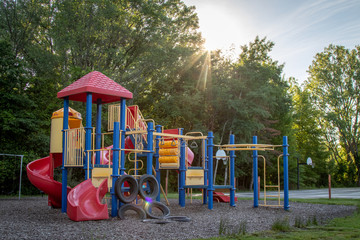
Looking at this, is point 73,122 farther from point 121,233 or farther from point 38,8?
point 38,8

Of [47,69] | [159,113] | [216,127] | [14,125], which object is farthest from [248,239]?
[216,127]

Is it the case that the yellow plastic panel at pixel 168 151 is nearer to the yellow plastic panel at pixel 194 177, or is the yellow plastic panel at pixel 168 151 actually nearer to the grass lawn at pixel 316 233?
the yellow plastic panel at pixel 194 177

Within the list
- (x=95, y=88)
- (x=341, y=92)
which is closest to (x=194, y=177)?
(x=95, y=88)

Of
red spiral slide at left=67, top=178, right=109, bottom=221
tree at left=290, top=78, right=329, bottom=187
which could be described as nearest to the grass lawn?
red spiral slide at left=67, top=178, right=109, bottom=221

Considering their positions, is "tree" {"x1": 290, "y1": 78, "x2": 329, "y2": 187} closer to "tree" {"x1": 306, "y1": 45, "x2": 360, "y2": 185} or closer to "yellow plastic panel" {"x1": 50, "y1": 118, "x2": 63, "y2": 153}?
"tree" {"x1": 306, "y1": 45, "x2": 360, "y2": 185}

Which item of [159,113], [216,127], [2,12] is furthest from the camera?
[216,127]

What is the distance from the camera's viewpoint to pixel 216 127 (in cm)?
3531

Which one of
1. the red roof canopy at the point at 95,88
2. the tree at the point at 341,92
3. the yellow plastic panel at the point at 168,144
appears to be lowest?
the yellow plastic panel at the point at 168,144

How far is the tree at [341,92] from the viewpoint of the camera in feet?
160

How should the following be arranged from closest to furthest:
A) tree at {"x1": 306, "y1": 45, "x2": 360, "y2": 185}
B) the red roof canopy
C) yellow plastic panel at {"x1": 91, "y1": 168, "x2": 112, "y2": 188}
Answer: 1. yellow plastic panel at {"x1": 91, "y1": 168, "x2": 112, "y2": 188}
2. the red roof canopy
3. tree at {"x1": 306, "y1": 45, "x2": 360, "y2": 185}

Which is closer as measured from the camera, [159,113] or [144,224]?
[144,224]

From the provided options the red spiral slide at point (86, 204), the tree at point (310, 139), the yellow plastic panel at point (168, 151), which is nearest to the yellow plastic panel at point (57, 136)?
the red spiral slide at point (86, 204)

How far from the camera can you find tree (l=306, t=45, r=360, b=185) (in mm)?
48906

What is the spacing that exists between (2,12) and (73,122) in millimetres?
15930
